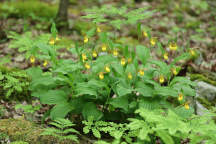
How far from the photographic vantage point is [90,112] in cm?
267

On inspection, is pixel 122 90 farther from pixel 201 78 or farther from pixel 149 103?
pixel 201 78

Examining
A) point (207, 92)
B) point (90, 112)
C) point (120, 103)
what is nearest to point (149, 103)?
point (120, 103)

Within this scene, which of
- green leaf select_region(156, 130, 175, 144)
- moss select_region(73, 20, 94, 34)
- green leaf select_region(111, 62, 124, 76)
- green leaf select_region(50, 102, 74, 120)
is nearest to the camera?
green leaf select_region(156, 130, 175, 144)

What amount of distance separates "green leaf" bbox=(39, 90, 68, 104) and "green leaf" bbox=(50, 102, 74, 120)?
0.24ft

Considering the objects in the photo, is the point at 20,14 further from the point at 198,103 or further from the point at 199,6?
the point at 199,6

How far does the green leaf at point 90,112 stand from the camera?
105 inches

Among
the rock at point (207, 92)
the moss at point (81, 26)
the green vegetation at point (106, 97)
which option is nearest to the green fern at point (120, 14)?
the green vegetation at point (106, 97)

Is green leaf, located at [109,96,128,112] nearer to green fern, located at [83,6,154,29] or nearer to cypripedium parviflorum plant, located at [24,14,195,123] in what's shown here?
cypripedium parviflorum plant, located at [24,14,195,123]

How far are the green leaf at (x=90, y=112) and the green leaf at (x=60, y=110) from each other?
0.16 metres

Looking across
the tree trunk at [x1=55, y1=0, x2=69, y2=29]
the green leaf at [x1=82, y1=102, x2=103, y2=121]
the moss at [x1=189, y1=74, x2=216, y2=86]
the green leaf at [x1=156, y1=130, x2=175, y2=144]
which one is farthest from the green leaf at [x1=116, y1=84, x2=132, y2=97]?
the tree trunk at [x1=55, y1=0, x2=69, y2=29]

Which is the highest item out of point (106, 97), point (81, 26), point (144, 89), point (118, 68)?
point (81, 26)

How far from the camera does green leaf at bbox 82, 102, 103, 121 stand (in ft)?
8.72

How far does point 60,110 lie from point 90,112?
338 millimetres

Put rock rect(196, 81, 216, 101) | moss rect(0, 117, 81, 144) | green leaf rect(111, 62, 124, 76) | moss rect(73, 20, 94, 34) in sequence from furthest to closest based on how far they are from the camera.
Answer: moss rect(73, 20, 94, 34) < rock rect(196, 81, 216, 101) < green leaf rect(111, 62, 124, 76) < moss rect(0, 117, 81, 144)
